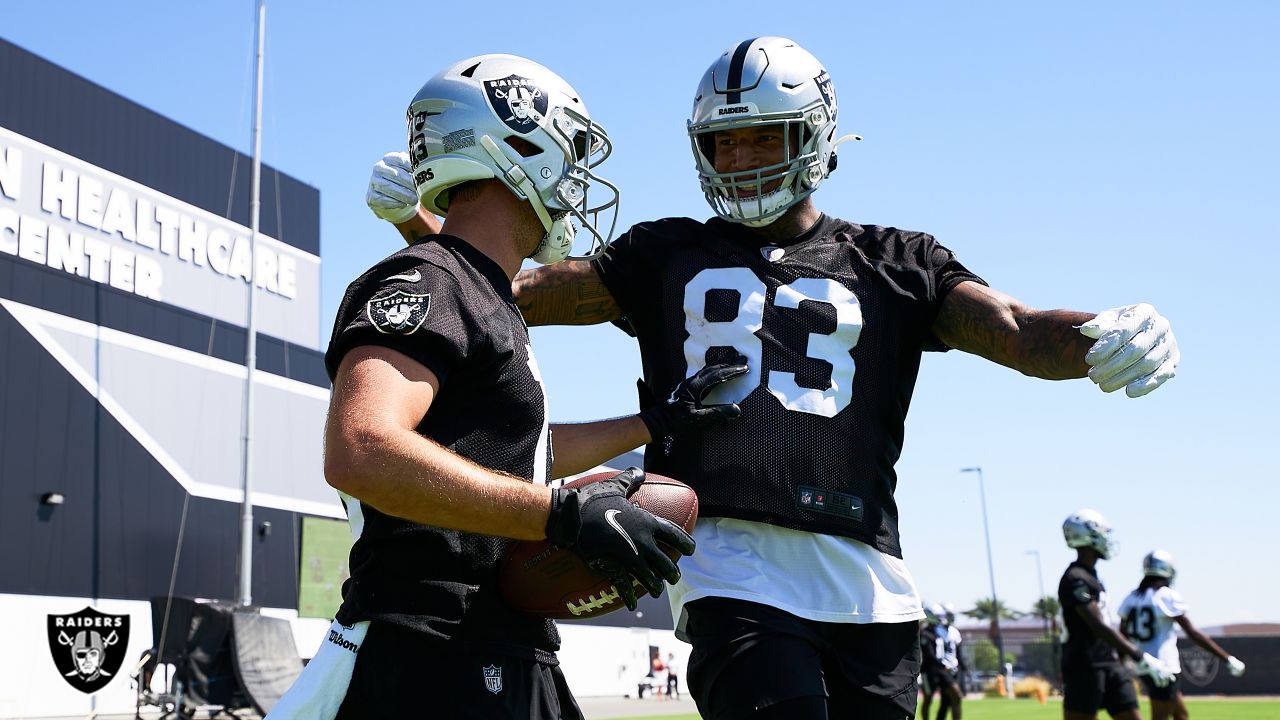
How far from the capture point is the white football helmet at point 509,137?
119 inches

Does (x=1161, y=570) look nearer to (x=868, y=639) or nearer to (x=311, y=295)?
(x=868, y=639)

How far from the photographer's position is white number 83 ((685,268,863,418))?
12.8 feet

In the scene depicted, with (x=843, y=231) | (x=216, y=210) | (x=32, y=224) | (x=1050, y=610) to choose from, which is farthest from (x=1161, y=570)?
(x=1050, y=610)

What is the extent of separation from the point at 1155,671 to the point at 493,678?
35.3 ft

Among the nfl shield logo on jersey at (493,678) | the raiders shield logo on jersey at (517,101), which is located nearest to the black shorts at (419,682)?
the nfl shield logo on jersey at (493,678)

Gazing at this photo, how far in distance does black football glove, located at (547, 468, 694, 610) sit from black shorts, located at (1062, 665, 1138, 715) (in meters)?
8.90

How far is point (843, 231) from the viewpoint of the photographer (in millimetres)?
4312

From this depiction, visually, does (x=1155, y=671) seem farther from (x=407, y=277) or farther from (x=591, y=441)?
(x=407, y=277)

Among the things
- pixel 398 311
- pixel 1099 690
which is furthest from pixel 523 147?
pixel 1099 690

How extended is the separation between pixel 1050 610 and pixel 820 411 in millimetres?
75927

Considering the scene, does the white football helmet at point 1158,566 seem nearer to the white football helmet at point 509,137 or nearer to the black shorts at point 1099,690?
the black shorts at point 1099,690

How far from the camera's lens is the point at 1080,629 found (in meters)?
10.6

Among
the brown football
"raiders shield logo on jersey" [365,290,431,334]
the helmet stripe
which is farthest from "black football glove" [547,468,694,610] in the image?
the helmet stripe

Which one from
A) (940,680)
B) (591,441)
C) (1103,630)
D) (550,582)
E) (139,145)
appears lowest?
(940,680)
